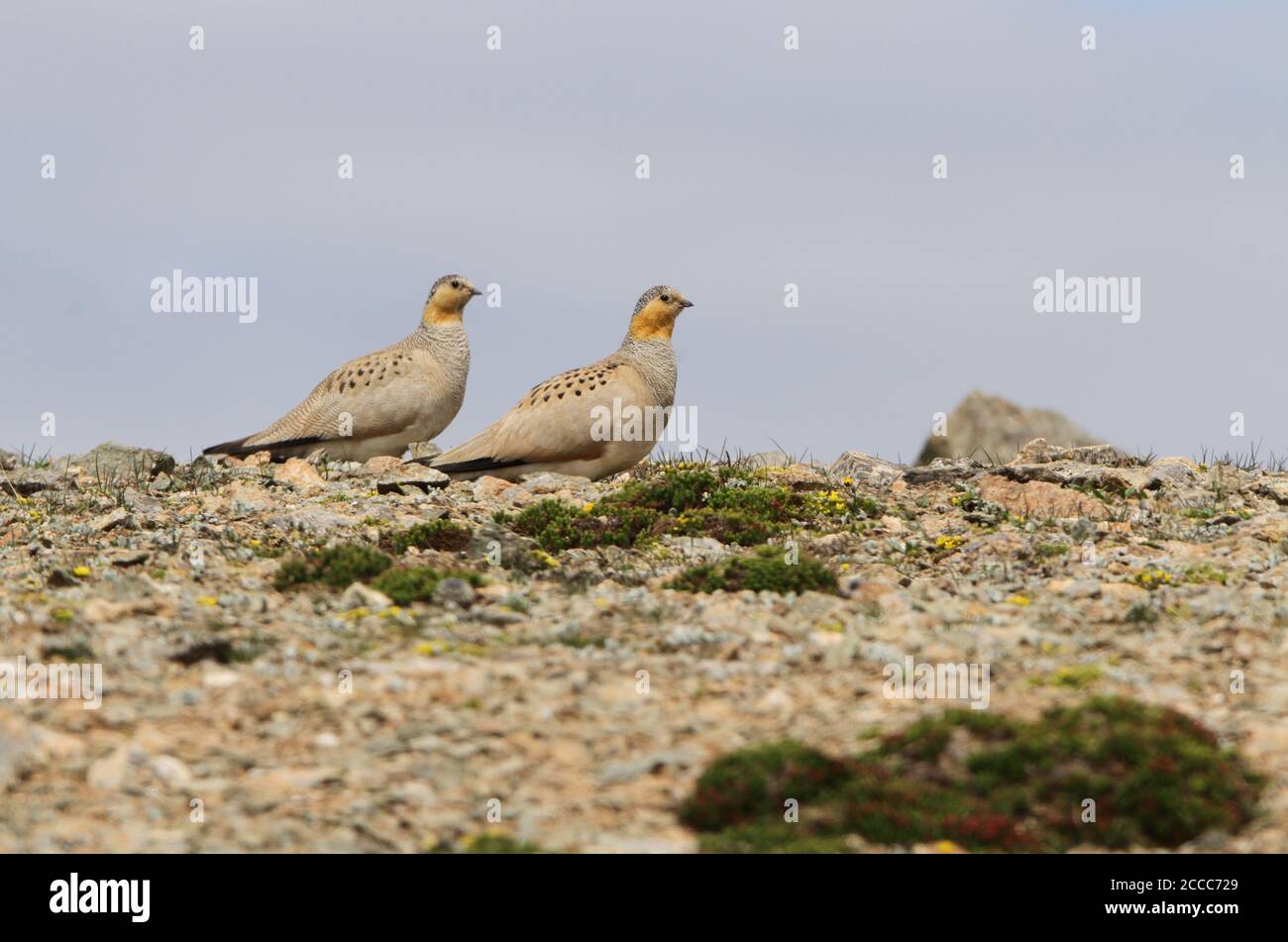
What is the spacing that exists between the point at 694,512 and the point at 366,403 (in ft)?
22.2

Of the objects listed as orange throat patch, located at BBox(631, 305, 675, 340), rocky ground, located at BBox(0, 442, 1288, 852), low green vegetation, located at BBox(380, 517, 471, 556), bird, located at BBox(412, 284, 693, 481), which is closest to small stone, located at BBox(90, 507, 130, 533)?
rocky ground, located at BBox(0, 442, 1288, 852)

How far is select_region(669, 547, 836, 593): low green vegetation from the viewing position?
16.2 metres

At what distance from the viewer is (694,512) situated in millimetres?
20172

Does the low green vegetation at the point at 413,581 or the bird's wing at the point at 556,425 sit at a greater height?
the bird's wing at the point at 556,425

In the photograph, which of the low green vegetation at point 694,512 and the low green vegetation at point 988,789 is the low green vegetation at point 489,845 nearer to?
the low green vegetation at point 988,789

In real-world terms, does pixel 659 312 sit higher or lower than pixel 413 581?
higher

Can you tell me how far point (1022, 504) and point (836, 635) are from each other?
7.76 meters

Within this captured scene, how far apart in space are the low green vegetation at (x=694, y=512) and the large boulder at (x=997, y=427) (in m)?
20.8

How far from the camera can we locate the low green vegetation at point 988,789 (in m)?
10.5

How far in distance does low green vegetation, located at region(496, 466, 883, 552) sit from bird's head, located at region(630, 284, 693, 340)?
9.76ft

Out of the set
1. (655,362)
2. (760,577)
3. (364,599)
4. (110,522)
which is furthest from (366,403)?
(760,577)

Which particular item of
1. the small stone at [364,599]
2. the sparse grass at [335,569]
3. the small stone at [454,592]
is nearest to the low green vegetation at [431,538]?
the sparse grass at [335,569]

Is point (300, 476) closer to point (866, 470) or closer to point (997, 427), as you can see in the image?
point (866, 470)

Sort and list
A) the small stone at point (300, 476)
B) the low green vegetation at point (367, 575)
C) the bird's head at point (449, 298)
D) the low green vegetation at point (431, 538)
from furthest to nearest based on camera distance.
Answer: the bird's head at point (449, 298), the small stone at point (300, 476), the low green vegetation at point (431, 538), the low green vegetation at point (367, 575)
